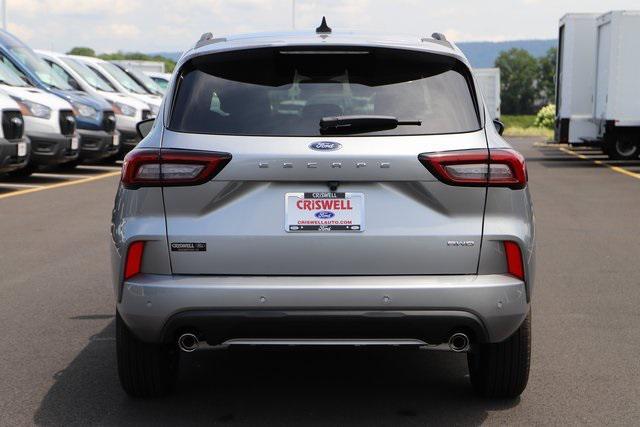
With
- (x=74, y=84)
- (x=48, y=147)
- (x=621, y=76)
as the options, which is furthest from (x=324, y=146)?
(x=621, y=76)

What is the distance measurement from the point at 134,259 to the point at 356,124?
1.04 meters

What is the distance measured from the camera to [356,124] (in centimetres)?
470

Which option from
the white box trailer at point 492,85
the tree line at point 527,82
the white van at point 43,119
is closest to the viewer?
the white van at point 43,119

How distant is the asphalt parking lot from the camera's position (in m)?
5.05

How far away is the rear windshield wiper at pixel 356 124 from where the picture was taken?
185 inches

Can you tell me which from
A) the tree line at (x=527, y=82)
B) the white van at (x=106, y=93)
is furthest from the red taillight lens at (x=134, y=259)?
the tree line at (x=527, y=82)

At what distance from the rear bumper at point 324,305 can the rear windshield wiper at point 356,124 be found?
0.59 meters

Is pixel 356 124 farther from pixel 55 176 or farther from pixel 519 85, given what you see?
pixel 519 85

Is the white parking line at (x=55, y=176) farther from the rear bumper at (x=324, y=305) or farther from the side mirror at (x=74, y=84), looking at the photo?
the rear bumper at (x=324, y=305)

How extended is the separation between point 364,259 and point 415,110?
0.66 meters

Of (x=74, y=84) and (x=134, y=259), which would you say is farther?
(x=74, y=84)

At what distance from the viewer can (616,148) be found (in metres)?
25.9

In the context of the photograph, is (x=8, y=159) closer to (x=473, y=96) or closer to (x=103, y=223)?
(x=103, y=223)

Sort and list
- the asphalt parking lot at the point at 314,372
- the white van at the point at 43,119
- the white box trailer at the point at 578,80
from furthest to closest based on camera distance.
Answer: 1. the white box trailer at the point at 578,80
2. the white van at the point at 43,119
3. the asphalt parking lot at the point at 314,372
